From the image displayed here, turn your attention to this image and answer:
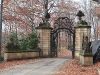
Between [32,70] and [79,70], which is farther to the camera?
[32,70]

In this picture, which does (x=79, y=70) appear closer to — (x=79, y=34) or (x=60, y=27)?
(x=79, y=34)

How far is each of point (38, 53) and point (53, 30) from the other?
359 cm

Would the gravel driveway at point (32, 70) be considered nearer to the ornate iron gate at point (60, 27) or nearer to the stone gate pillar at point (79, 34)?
the stone gate pillar at point (79, 34)

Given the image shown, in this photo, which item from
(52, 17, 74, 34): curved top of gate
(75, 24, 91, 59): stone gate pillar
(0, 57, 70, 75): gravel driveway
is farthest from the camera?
(52, 17, 74, 34): curved top of gate

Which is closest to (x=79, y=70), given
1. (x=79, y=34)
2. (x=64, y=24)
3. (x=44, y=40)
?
(x=79, y=34)

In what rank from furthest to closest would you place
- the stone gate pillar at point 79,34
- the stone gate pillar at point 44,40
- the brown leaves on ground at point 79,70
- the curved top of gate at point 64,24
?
the curved top of gate at point 64,24 < the stone gate pillar at point 44,40 < the stone gate pillar at point 79,34 < the brown leaves on ground at point 79,70

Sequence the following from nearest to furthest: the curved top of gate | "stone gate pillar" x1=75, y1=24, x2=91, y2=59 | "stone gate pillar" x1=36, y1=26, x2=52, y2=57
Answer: "stone gate pillar" x1=75, y1=24, x2=91, y2=59
"stone gate pillar" x1=36, y1=26, x2=52, y2=57
the curved top of gate

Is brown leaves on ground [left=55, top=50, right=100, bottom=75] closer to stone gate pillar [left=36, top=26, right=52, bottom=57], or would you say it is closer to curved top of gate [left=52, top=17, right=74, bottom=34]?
stone gate pillar [left=36, top=26, right=52, bottom=57]

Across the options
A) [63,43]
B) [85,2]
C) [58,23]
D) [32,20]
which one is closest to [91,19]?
[85,2]

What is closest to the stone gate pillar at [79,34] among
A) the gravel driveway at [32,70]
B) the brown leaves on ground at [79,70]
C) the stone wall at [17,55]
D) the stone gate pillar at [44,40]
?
the stone gate pillar at [44,40]

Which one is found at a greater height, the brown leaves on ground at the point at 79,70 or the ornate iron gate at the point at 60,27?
the ornate iron gate at the point at 60,27

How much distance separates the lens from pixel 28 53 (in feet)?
84.0

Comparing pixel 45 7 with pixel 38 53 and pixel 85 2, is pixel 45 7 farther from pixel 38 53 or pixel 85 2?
pixel 85 2

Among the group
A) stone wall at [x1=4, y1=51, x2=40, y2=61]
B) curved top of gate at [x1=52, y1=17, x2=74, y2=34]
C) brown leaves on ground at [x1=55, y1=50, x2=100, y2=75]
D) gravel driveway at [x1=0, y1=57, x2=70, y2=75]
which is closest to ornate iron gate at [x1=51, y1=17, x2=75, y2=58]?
curved top of gate at [x1=52, y1=17, x2=74, y2=34]
